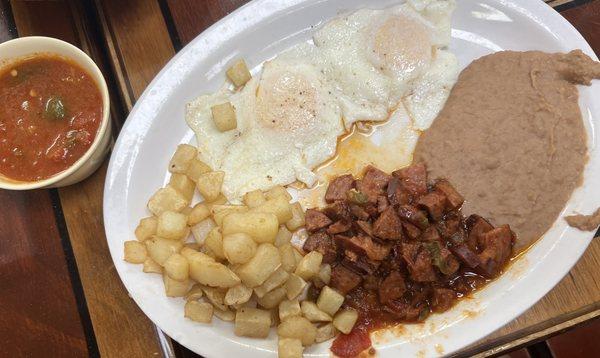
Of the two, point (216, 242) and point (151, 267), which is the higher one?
point (216, 242)

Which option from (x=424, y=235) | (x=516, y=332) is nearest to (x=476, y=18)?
(x=424, y=235)

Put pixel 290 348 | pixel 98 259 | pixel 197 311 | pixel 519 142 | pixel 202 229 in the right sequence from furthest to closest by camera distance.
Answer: pixel 98 259 → pixel 519 142 → pixel 202 229 → pixel 197 311 → pixel 290 348

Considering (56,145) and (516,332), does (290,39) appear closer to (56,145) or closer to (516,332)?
(56,145)

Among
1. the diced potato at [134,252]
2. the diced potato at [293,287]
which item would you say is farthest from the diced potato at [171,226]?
the diced potato at [293,287]

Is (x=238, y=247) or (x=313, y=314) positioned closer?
(x=238, y=247)

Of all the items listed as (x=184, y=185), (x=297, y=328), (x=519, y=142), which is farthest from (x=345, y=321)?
(x=519, y=142)

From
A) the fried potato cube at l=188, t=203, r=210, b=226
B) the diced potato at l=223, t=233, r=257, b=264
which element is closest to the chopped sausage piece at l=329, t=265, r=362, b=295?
the diced potato at l=223, t=233, r=257, b=264

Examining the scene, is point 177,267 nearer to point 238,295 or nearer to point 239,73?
point 238,295

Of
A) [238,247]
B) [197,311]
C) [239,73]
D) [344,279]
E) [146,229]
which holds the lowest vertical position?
[197,311]
